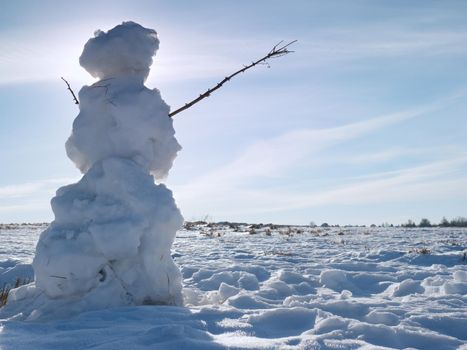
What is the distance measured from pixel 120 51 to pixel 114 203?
63.6 inches

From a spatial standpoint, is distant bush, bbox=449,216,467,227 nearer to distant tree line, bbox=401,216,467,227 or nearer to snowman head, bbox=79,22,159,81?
→ distant tree line, bbox=401,216,467,227

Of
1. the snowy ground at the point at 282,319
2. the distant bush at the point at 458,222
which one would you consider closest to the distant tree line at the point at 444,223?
the distant bush at the point at 458,222

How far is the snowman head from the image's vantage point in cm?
491

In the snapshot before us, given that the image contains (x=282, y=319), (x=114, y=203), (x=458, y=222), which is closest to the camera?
(x=282, y=319)

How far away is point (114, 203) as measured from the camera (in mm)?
4547

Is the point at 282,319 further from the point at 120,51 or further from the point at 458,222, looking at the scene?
the point at 458,222

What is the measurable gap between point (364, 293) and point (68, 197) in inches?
146

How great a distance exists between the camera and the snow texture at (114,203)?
14.0 ft

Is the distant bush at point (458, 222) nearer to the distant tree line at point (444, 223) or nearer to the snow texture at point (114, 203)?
the distant tree line at point (444, 223)

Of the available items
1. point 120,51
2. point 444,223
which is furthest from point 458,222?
point 120,51

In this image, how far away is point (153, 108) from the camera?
4.94m

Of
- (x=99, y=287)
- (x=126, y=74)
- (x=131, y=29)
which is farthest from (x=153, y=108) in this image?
(x=99, y=287)

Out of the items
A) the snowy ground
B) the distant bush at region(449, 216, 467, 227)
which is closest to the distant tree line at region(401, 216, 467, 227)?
the distant bush at region(449, 216, 467, 227)

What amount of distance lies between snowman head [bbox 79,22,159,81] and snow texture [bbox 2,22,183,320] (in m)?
0.01
